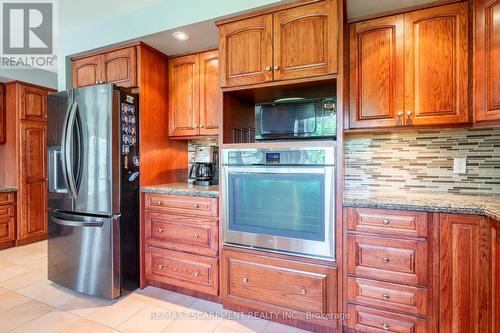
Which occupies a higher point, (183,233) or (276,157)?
(276,157)

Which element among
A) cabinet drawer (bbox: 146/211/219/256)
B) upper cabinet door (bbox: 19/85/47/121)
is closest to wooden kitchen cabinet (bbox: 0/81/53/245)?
upper cabinet door (bbox: 19/85/47/121)

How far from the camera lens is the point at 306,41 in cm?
171

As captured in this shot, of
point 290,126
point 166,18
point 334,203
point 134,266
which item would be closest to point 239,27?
point 166,18

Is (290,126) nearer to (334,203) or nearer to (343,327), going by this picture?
(334,203)

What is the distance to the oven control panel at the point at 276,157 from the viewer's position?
168 centimetres

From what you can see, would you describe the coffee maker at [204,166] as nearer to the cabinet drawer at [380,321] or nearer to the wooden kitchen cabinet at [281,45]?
the wooden kitchen cabinet at [281,45]

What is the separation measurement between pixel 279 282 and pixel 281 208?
0.53 meters

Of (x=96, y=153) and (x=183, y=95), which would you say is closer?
(x=96, y=153)

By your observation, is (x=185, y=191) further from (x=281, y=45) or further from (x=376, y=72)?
(x=376, y=72)

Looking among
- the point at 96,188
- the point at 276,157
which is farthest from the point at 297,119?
→ the point at 96,188

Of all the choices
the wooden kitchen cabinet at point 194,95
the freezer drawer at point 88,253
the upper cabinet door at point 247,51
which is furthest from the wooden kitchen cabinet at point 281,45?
the freezer drawer at point 88,253

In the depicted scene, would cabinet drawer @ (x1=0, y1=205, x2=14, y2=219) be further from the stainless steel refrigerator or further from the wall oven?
the wall oven

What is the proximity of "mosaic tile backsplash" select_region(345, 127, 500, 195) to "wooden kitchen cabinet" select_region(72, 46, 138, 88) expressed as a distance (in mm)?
2092

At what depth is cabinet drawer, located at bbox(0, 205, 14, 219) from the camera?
3266mm
